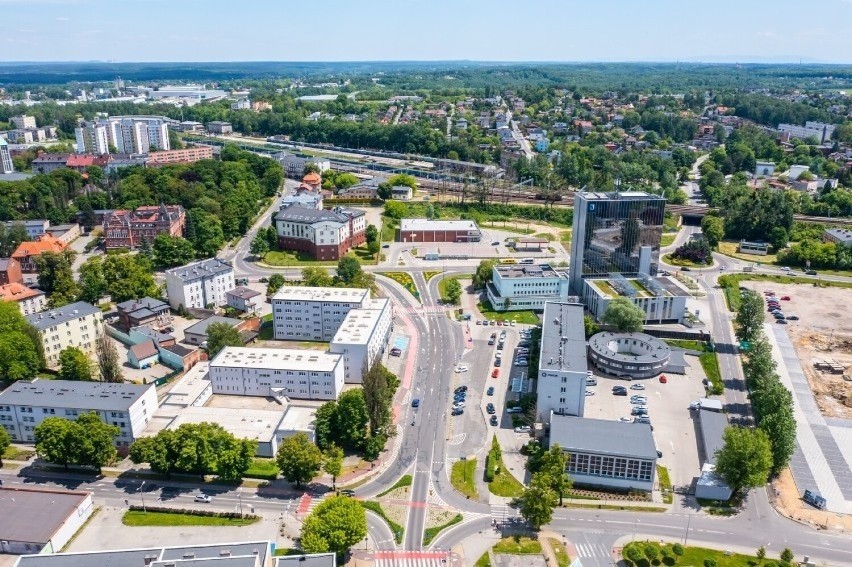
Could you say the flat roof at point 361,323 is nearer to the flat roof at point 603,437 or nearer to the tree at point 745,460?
the flat roof at point 603,437

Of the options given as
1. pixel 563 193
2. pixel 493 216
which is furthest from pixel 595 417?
pixel 563 193

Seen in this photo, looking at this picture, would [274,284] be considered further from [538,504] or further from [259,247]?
[538,504]

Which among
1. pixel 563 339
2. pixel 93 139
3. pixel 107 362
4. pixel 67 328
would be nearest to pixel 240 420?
pixel 107 362

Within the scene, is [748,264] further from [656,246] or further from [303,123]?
[303,123]

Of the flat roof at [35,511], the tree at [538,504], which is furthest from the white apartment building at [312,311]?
the tree at [538,504]

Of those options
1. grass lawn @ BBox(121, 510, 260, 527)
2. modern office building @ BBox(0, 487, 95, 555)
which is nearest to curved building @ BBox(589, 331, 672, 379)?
grass lawn @ BBox(121, 510, 260, 527)

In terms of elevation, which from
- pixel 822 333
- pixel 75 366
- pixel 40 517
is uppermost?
pixel 75 366
